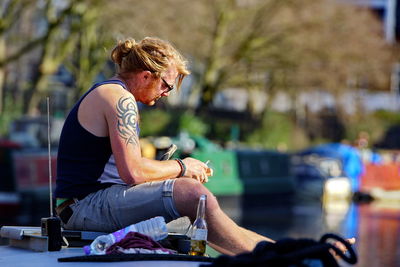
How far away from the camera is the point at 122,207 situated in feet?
16.1

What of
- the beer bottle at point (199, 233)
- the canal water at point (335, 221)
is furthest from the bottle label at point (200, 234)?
the canal water at point (335, 221)

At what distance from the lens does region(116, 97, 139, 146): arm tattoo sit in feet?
16.3

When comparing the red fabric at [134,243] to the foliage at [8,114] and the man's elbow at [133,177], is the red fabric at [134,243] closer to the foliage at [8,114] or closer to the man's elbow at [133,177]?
the man's elbow at [133,177]

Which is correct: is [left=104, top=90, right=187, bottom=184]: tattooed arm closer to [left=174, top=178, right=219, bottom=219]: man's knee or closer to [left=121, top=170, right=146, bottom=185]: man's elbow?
[left=121, top=170, right=146, bottom=185]: man's elbow

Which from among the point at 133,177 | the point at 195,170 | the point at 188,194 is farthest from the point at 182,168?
the point at 188,194

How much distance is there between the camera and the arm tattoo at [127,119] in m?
4.97

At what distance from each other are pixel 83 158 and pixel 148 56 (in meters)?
0.61

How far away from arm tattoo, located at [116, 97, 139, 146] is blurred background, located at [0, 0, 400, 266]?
8245 millimetres

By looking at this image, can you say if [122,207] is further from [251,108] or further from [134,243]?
[251,108]

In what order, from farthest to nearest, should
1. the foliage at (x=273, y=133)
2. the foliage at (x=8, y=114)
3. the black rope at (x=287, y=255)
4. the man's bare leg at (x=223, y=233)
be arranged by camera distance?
the foliage at (x=273, y=133)
the foliage at (x=8, y=114)
the man's bare leg at (x=223, y=233)
the black rope at (x=287, y=255)

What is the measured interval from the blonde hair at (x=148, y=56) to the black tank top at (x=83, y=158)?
0.13 m

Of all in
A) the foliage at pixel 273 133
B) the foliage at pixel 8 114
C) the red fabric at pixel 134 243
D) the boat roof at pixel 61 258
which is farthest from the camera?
the foliage at pixel 273 133

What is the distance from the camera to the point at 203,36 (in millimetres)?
33656

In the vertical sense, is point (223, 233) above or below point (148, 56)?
below
